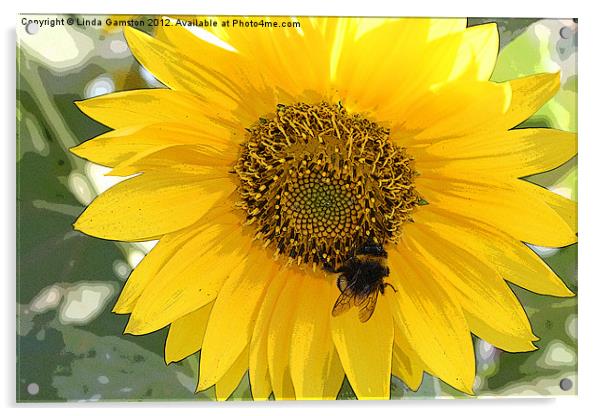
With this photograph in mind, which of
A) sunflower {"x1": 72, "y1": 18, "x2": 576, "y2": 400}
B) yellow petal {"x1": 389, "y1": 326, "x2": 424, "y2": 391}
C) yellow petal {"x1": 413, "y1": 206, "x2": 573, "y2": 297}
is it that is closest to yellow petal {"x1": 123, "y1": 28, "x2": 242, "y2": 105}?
sunflower {"x1": 72, "y1": 18, "x2": 576, "y2": 400}

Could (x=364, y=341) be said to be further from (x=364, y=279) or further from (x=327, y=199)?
(x=327, y=199)

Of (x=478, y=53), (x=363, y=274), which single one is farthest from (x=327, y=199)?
(x=478, y=53)

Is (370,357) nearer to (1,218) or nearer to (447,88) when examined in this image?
(447,88)

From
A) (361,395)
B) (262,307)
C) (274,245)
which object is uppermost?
(274,245)

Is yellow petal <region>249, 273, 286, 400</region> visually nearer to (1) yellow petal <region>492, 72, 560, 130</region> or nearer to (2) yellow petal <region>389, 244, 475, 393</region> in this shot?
(2) yellow petal <region>389, 244, 475, 393</region>

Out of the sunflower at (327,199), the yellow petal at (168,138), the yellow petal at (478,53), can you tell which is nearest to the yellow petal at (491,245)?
the sunflower at (327,199)

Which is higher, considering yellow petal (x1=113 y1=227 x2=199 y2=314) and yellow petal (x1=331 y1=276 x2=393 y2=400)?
yellow petal (x1=113 y1=227 x2=199 y2=314)

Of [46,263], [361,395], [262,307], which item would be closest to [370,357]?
[361,395]
